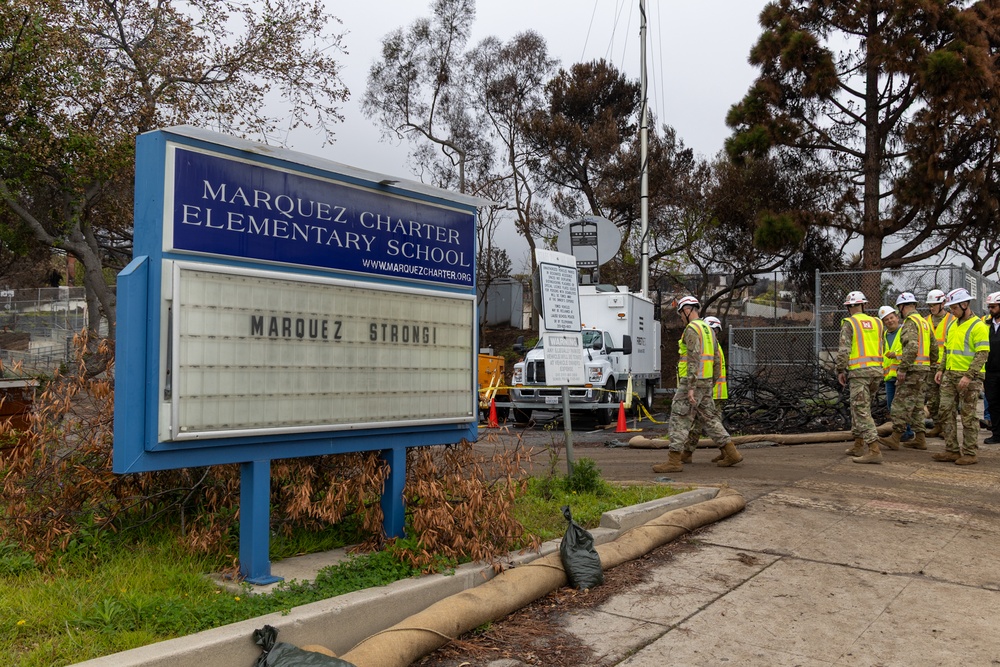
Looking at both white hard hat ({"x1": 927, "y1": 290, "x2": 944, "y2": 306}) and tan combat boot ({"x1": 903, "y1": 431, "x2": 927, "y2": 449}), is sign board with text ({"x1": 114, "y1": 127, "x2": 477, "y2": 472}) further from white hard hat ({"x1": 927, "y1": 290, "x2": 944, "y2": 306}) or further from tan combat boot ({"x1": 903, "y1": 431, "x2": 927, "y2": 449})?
white hard hat ({"x1": 927, "y1": 290, "x2": 944, "y2": 306})

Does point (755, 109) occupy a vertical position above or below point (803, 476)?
above

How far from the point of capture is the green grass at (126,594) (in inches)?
158

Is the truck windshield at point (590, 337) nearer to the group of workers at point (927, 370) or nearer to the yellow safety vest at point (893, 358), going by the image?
the yellow safety vest at point (893, 358)

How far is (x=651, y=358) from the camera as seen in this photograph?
23359 millimetres

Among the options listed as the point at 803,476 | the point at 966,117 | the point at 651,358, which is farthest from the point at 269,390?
the point at 966,117

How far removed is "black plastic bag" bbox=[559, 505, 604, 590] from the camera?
587 cm

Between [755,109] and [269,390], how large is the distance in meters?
23.9

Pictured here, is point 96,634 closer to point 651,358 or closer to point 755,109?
point 651,358

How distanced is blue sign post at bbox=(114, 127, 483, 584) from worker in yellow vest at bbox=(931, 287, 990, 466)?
7.52 metres

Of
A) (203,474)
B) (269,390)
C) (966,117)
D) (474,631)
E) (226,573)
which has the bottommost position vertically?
(474,631)

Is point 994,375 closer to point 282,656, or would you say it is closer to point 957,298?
point 957,298

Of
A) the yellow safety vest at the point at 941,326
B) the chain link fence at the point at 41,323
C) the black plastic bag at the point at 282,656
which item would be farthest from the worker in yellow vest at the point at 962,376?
the chain link fence at the point at 41,323

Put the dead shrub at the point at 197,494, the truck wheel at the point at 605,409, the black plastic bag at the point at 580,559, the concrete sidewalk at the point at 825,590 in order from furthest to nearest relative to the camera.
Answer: the truck wheel at the point at 605,409, the black plastic bag at the point at 580,559, the dead shrub at the point at 197,494, the concrete sidewalk at the point at 825,590

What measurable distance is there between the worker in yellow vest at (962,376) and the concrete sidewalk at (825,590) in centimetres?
209
